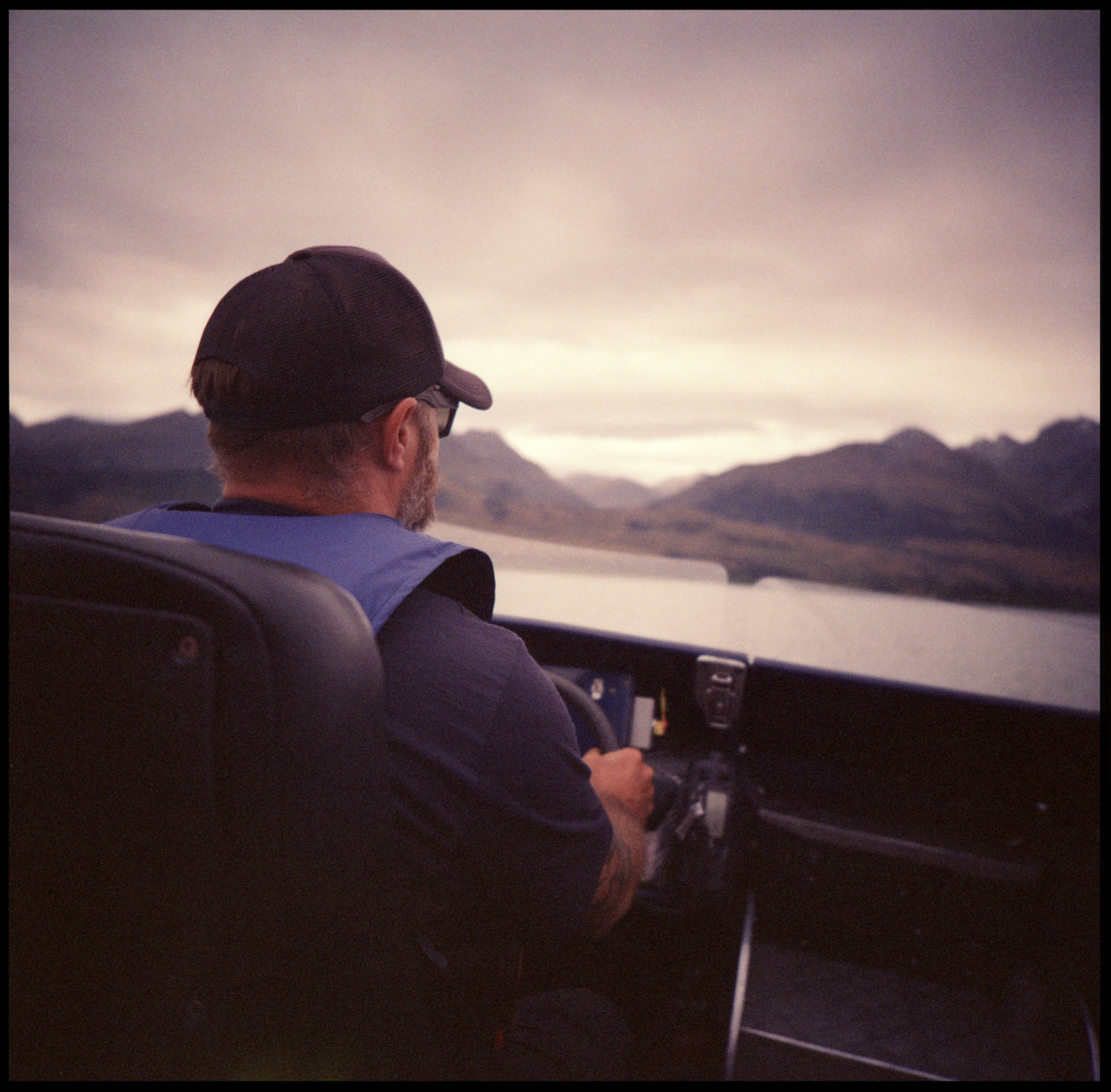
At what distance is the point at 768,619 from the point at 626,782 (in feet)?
4.15

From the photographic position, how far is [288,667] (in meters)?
0.57

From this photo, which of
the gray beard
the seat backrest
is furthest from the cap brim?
the seat backrest

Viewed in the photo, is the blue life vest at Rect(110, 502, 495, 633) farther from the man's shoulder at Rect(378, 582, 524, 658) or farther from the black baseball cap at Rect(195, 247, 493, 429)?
the black baseball cap at Rect(195, 247, 493, 429)

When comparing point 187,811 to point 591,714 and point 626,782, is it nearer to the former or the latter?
point 626,782

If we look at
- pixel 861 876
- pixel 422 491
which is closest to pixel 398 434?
pixel 422 491

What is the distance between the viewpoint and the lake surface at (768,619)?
7.09 ft

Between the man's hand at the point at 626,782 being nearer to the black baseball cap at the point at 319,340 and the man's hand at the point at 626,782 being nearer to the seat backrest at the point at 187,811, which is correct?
the seat backrest at the point at 187,811

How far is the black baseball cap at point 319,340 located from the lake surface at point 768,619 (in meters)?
1.26

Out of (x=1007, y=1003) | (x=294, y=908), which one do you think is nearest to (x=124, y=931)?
(x=294, y=908)

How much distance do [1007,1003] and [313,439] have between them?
2.41 metres

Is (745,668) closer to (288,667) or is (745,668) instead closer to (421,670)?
(421,670)

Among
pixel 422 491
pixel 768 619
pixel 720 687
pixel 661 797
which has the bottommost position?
pixel 661 797

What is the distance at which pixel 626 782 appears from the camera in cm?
110

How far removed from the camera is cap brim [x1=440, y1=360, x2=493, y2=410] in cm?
102
